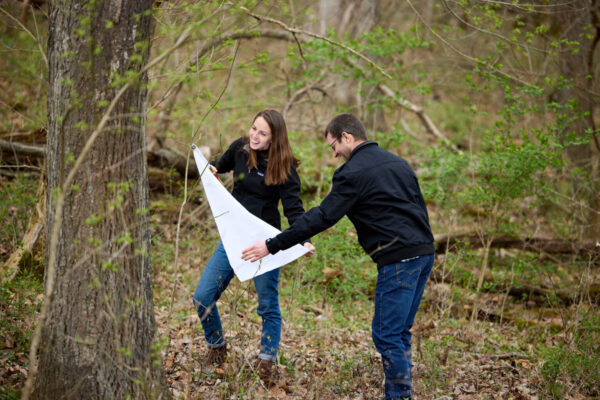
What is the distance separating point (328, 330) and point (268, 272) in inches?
73.2

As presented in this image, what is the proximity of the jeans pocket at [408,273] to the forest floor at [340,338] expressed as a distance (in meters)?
1.02

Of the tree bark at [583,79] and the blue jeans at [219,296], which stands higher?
the tree bark at [583,79]

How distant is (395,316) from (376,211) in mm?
812

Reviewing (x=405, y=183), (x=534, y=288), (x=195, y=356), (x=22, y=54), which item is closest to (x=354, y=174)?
(x=405, y=183)

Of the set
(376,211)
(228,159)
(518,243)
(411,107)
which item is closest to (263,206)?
(228,159)

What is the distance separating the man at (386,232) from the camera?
3.90 m

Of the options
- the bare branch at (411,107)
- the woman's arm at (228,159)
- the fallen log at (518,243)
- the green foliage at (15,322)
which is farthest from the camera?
the bare branch at (411,107)

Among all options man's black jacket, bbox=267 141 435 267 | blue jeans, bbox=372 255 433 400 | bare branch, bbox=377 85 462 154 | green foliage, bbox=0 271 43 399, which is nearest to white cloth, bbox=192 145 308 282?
man's black jacket, bbox=267 141 435 267

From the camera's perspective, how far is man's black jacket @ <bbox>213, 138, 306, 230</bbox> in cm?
438

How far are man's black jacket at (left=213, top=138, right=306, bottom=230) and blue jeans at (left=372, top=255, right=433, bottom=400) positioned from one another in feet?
3.12

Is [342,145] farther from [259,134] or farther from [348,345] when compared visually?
[348,345]

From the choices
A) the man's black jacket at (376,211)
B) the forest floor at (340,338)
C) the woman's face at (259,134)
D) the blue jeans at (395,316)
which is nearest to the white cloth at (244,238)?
the forest floor at (340,338)

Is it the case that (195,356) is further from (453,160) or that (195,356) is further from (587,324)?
(453,160)

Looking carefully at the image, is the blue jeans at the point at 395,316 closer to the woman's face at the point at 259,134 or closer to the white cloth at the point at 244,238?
the white cloth at the point at 244,238
